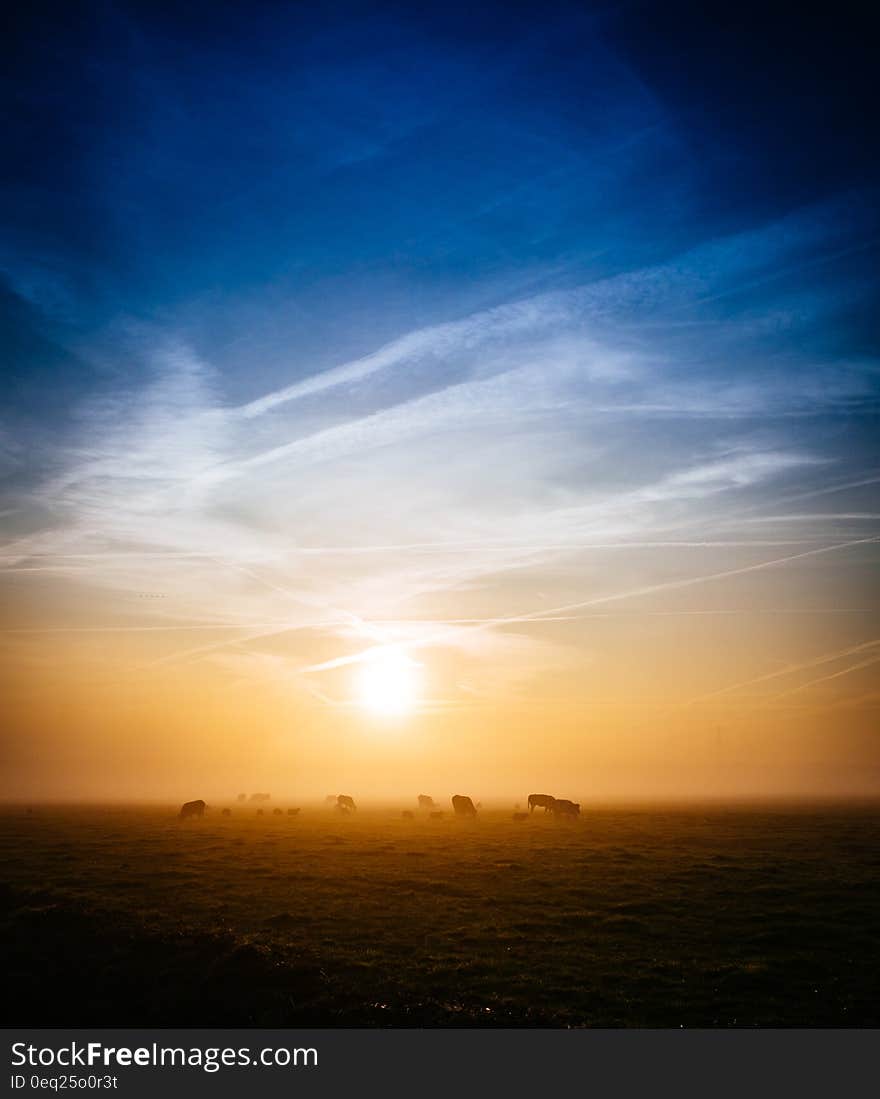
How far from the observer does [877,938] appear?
1938 cm

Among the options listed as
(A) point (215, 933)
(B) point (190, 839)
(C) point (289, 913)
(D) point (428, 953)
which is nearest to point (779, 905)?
(D) point (428, 953)

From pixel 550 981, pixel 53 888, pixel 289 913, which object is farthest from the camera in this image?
pixel 53 888

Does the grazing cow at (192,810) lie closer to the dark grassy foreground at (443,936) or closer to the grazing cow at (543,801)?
the dark grassy foreground at (443,936)

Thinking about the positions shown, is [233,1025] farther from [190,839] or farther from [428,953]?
[190,839]

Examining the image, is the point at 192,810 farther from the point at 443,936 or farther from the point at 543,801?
the point at 443,936

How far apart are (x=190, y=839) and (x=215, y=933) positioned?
23986mm

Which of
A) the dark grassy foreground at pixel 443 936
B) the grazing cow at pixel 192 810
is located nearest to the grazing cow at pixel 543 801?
the dark grassy foreground at pixel 443 936

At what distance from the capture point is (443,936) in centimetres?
2047

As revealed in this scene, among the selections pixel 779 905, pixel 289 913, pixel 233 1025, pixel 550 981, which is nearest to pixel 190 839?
pixel 289 913

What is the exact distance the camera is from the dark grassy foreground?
15734mm

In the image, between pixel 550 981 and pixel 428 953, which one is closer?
pixel 550 981

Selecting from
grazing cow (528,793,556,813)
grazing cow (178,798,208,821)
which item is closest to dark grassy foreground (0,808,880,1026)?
grazing cow (528,793,556,813)

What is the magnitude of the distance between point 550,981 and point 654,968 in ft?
10.9
